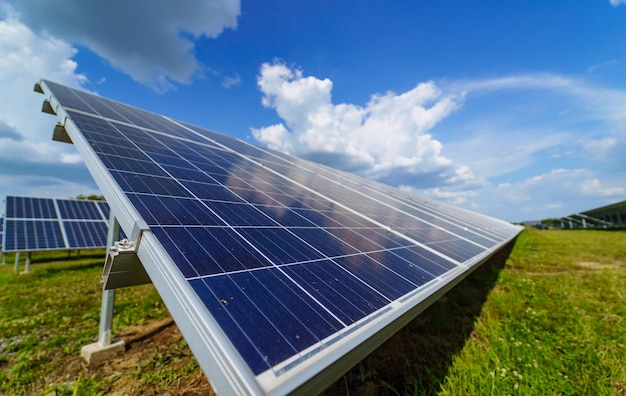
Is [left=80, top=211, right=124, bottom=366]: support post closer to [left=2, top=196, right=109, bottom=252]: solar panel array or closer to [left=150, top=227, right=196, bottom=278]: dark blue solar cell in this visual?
[left=150, top=227, right=196, bottom=278]: dark blue solar cell

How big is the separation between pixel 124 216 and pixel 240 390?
1.77 m

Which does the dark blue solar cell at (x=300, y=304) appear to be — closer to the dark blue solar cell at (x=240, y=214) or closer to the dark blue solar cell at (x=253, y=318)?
the dark blue solar cell at (x=253, y=318)

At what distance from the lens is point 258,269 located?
6.85ft

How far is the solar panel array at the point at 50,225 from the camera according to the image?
12.1m

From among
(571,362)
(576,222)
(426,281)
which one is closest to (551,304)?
(571,362)

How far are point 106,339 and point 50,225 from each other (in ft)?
45.1

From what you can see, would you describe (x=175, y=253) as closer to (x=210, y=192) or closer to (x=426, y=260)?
(x=210, y=192)

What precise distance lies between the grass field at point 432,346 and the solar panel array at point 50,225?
4.74 meters

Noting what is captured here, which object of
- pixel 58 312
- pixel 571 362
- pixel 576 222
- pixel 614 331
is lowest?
pixel 58 312

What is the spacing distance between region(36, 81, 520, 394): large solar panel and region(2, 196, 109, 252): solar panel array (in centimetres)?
1179

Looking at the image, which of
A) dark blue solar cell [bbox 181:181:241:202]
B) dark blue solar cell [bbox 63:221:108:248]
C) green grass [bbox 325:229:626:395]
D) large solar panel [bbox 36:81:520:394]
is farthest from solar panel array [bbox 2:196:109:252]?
green grass [bbox 325:229:626:395]

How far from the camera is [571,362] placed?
434 centimetres

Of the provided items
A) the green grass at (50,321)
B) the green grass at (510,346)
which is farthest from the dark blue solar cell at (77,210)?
the green grass at (510,346)

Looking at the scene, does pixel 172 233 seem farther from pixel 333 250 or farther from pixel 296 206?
pixel 296 206
